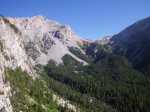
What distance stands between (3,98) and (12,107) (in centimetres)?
814

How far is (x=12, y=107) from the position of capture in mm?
196875

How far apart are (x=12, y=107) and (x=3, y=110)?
1259 centimetres

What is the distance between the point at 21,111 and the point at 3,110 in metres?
17.1

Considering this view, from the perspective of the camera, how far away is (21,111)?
199 meters

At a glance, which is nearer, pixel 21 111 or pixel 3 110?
pixel 3 110

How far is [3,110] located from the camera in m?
185

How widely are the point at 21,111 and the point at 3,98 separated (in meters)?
14.4

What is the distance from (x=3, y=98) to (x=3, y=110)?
12856 mm

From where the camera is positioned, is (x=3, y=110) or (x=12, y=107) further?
(x=12, y=107)
